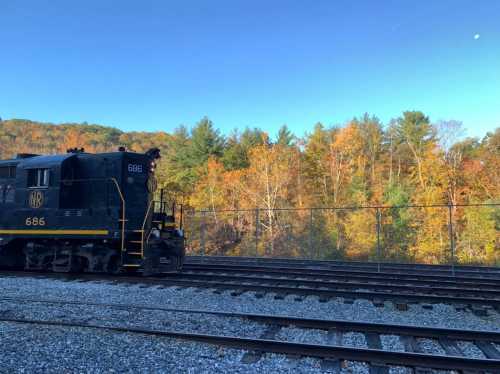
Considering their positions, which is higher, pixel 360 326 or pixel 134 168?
pixel 134 168

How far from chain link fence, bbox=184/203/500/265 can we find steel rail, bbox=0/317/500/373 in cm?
1450

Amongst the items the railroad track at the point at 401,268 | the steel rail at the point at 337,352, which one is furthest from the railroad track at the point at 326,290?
the railroad track at the point at 401,268

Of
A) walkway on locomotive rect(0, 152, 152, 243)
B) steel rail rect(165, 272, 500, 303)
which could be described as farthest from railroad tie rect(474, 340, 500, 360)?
walkway on locomotive rect(0, 152, 152, 243)

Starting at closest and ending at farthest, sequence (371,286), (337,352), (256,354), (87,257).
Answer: (337,352) → (256,354) → (371,286) → (87,257)

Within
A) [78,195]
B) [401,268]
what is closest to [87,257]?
[78,195]

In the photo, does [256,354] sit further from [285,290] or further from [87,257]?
[87,257]

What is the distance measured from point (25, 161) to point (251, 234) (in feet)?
53.8

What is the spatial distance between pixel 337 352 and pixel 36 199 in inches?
386

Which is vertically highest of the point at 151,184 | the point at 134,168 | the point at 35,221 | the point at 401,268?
the point at 134,168

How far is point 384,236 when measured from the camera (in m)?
22.9

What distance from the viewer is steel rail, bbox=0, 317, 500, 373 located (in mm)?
4258

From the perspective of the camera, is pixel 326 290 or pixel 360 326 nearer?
pixel 360 326

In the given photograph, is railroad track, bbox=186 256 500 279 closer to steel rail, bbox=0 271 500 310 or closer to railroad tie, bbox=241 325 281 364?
steel rail, bbox=0 271 500 310

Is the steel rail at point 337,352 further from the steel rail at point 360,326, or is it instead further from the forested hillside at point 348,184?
the forested hillside at point 348,184
